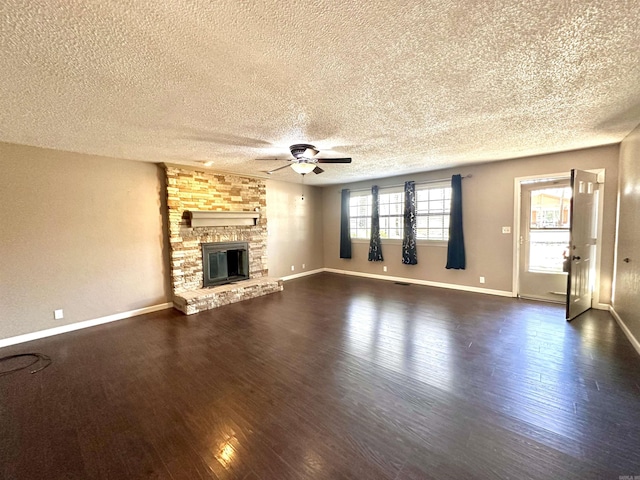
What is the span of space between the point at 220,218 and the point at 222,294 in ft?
4.78

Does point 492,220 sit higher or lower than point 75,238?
higher

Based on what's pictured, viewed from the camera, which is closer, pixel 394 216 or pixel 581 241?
pixel 581 241

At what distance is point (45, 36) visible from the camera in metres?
1.47

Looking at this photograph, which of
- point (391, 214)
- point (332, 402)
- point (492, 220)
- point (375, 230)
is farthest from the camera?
point (375, 230)

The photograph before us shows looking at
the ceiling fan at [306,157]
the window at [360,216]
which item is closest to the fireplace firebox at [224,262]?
the ceiling fan at [306,157]

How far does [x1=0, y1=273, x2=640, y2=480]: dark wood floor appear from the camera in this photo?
5.18 ft

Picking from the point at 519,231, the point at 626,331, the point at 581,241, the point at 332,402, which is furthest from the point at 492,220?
the point at 332,402

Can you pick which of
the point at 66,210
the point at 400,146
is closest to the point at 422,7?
the point at 400,146

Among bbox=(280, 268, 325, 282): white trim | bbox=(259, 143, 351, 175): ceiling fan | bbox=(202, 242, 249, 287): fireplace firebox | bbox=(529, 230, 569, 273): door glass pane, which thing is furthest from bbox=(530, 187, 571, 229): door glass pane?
bbox=(202, 242, 249, 287): fireplace firebox

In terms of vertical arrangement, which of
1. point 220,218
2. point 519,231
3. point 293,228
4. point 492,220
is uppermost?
point 220,218

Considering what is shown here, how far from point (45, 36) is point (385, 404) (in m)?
3.26

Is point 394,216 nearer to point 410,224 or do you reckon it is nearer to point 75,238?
point 410,224

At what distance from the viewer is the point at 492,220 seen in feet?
16.4

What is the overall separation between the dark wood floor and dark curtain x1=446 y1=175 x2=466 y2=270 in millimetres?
1735
